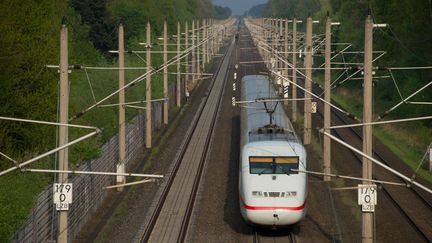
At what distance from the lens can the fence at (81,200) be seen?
21203mm

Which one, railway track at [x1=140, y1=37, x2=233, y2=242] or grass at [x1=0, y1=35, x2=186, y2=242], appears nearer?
grass at [x1=0, y1=35, x2=186, y2=242]

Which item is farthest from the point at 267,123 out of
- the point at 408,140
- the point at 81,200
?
the point at 408,140

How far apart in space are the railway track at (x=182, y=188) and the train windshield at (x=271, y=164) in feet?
11.1

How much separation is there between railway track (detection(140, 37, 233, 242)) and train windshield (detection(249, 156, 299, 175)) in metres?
3.38

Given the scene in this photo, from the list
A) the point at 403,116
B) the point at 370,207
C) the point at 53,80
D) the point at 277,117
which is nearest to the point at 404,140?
the point at 403,116

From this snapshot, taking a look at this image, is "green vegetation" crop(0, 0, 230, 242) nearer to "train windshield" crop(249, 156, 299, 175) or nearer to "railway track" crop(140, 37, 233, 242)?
"railway track" crop(140, 37, 233, 242)

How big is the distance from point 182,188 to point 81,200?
789 cm

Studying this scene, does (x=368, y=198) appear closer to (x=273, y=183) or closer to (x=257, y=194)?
Answer: (x=273, y=183)

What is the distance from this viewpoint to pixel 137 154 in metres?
42.6

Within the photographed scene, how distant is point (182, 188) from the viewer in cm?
3431

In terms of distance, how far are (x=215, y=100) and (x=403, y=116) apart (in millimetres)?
19931

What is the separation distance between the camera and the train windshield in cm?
2592

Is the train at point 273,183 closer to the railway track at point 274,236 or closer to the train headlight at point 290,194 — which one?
the train headlight at point 290,194

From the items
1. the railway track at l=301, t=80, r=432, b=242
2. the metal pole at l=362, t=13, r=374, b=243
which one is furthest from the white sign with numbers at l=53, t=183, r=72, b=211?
the railway track at l=301, t=80, r=432, b=242
